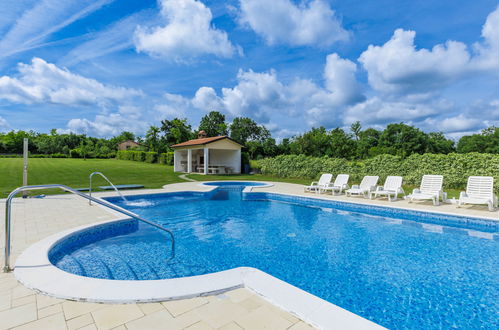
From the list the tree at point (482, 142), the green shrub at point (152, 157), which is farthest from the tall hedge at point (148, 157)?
the tree at point (482, 142)

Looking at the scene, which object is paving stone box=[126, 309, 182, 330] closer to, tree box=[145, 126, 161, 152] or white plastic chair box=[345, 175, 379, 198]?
white plastic chair box=[345, 175, 379, 198]

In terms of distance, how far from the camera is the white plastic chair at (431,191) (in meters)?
8.95

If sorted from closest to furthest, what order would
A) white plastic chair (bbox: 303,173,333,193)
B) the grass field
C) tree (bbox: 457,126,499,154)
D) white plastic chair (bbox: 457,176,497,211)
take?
white plastic chair (bbox: 457,176,497,211) → white plastic chair (bbox: 303,173,333,193) → the grass field → tree (bbox: 457,126,499,154)

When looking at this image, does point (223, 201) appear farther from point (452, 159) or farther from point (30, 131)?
point (30, 131)

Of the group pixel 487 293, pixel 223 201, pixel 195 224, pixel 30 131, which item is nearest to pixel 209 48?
pixel 223 201

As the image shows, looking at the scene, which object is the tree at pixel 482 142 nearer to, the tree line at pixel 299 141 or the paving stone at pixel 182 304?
the tree line at pixel 299 141

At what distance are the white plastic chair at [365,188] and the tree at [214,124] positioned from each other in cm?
4050

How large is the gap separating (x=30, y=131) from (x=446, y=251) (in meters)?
93.0

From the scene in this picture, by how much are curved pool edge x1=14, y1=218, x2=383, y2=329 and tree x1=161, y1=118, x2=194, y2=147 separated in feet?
129

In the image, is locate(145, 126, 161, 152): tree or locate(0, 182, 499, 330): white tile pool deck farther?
locate(145, 126, 161, 152): tree

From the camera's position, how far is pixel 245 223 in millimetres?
7598

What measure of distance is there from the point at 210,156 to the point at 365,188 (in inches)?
748

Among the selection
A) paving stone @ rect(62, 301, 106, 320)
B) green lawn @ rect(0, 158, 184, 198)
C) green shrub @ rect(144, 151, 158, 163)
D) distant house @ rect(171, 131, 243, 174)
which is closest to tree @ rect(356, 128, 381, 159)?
distant house @ rect(171, 131, 243, 174)

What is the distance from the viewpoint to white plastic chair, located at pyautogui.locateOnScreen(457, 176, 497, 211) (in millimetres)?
7821
